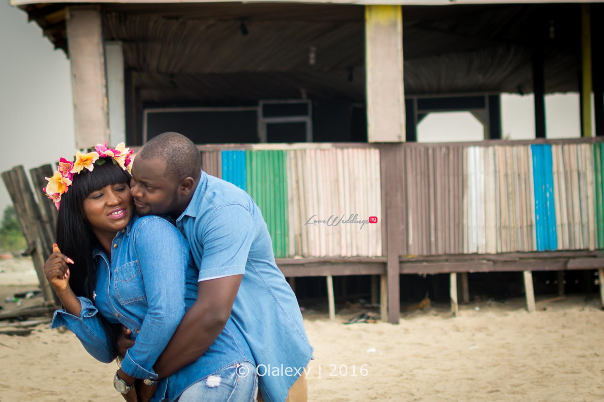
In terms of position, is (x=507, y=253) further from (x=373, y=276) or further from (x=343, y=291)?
(x=343, y=291)

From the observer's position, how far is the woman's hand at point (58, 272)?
230 centimetres

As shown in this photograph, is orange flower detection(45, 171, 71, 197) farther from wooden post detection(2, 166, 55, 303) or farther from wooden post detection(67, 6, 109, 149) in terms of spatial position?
wooden post detection(2, 166, 55, 303)

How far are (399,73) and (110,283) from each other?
213 inches

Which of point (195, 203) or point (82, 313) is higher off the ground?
point (195, 203)

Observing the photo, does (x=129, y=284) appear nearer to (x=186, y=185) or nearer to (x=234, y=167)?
(x=186, y=185)

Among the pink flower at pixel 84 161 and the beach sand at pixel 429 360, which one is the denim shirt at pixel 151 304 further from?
the beach sand at pixel 429 360

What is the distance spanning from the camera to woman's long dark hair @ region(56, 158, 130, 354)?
2.44 metres

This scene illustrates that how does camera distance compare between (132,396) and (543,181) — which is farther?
(543,181)

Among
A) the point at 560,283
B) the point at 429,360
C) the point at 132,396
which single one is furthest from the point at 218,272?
the point at 560,283

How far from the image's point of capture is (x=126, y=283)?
A: 221 centimetres

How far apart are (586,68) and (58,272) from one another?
814 centimetres

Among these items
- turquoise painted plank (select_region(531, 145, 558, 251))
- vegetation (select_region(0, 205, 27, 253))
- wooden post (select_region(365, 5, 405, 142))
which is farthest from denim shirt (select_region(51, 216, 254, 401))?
vegetation (select_region(0, 205, 27, 253))

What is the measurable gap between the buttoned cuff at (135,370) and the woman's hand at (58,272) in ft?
1.51

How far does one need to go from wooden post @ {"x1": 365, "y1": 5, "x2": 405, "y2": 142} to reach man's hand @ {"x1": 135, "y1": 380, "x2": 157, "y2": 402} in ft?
16.8
